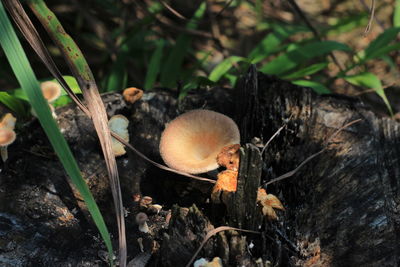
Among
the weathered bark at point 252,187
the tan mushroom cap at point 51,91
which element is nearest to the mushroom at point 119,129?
the weathered bark at point 252,187

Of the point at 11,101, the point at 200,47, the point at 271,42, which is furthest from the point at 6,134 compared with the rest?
the point at 200,47

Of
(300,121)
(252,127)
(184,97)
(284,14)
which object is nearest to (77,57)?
(184,97)

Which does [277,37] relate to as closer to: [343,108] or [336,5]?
[343,108]

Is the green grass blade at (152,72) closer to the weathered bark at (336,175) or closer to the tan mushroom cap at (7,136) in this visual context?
the weathered bark at (336,175)

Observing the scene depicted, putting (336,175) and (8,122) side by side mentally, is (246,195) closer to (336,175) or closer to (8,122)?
(336,175)

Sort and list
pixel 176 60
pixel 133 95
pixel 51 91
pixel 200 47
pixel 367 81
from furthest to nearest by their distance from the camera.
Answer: pixel 200 47 → pixel 176 60 → pixel 367 81 → pixel 51 91 → pixel 133 95

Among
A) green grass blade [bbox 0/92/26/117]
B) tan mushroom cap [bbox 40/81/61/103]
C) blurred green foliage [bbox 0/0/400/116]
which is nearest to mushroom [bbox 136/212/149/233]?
blurred green foliage [bbox 0/0/400/116]
